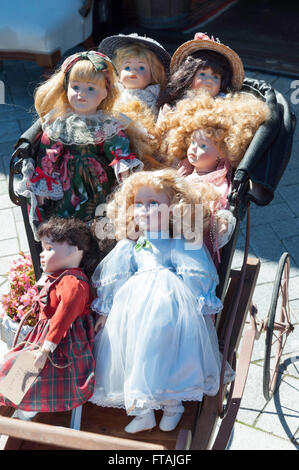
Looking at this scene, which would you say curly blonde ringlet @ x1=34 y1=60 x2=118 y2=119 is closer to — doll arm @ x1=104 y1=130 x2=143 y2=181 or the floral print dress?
the floral print dress

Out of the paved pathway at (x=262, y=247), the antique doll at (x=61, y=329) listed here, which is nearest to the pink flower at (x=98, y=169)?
the antique doll at (x=61, y=329)

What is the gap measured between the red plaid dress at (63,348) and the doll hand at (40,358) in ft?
0.11

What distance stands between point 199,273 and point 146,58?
1514 millimetres

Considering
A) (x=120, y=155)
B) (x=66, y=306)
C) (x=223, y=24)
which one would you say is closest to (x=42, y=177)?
(x=120, y=155)

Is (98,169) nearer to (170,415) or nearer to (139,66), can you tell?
(139,66)

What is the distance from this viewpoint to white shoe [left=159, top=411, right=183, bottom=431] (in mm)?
2498

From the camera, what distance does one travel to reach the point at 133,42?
3484 mm

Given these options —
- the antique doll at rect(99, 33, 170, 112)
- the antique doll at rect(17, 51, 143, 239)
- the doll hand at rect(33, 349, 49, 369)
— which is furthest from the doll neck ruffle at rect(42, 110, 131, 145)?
the doll hand at rect(33, 349, 49, 369)

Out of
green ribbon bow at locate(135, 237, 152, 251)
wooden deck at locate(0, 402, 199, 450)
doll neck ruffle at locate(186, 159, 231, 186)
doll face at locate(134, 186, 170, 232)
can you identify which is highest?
doll face at locate(134, 186, 170, 232)

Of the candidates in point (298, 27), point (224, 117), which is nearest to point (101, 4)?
point (298, 27)

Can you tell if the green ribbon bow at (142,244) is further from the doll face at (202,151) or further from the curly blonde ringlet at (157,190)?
the doll face at (202,151)

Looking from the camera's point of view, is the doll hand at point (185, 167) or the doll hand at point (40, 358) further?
the doll hand at point (185, 167)

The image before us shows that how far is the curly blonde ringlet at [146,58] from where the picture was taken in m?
3.45
